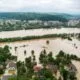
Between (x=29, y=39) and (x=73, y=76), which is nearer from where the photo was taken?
(x=73, y=76)

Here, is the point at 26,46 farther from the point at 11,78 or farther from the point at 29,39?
the point at 11,78

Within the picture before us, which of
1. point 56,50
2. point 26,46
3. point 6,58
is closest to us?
point 6,58

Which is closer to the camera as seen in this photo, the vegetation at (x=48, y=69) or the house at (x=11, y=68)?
the vegetation at (x=48, y=69)

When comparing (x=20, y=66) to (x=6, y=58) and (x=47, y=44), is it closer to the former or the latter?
(x=6, y=58)

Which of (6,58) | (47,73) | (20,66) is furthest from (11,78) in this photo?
(6,58)

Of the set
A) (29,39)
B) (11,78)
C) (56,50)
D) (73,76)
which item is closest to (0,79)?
(11,78)

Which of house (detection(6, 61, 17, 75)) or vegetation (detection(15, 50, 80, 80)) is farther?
house (detection(6, 61, 17, 75))

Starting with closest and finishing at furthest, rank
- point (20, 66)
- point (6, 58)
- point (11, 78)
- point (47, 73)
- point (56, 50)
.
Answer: point (11, 78), point (47, 73), point (20, 66), point (6, 58), point (56, 50)

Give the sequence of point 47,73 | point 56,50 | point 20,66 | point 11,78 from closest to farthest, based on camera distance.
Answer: point 11,78
point 47,73
point 20,66
point 56,50

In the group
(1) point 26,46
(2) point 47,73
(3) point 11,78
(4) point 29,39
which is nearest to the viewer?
(3) point 11,78
